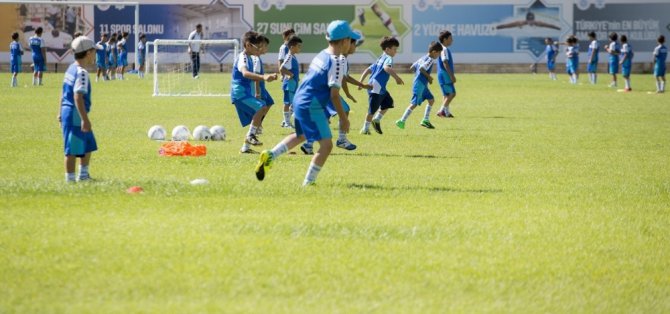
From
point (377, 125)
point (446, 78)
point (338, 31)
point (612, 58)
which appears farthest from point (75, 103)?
point (612, 58)

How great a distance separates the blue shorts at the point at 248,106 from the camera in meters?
17.5

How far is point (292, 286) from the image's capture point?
24.0 ft

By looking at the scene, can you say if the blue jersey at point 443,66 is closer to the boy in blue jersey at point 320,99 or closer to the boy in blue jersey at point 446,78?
the boy in blue jersey at point 446,78

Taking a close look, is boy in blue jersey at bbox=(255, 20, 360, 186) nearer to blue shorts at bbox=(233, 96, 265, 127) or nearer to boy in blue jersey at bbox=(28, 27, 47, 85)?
blue shorts at bbox=(233, 96, 265, 127)

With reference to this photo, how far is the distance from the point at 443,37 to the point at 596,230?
1460cm

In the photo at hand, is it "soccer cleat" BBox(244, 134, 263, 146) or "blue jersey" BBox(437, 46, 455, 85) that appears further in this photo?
Answer: "blue jersey" BBox(437, 46, 455, 85)

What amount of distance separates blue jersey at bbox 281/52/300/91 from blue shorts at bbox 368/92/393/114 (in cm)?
157

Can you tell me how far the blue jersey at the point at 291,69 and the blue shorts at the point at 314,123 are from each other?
312 inches

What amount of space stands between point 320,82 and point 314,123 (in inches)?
18.6

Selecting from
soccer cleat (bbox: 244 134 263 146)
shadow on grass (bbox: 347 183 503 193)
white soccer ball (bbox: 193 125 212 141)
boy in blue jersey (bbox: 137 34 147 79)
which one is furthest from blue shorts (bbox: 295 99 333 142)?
boy in blue jersey (bbox: 137 34 147 79)

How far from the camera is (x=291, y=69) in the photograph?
20797 mm

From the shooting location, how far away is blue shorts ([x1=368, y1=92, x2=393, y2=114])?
2055 centimetres

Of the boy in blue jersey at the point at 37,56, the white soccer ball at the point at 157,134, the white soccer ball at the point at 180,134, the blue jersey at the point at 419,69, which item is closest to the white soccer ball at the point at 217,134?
the white soccer ball at the point at 180,134

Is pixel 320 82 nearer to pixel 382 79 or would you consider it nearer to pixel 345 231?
pixel 345 231
